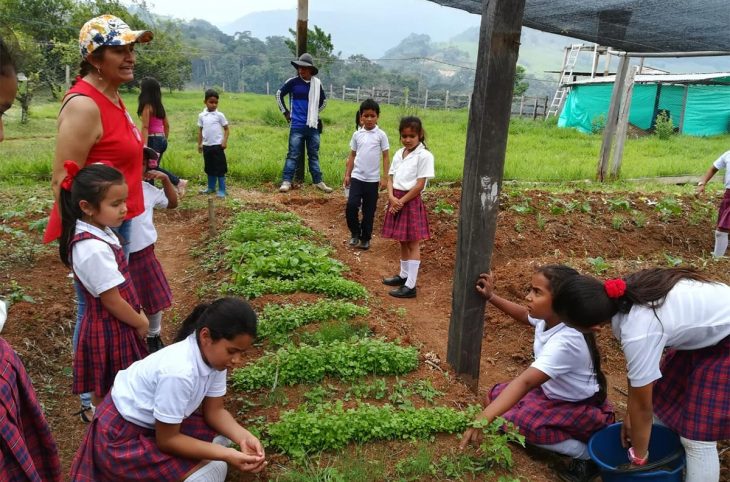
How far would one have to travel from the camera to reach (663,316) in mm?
2455

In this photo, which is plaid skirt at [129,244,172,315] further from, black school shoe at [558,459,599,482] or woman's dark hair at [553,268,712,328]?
black school shoe at [558,459,599,482]

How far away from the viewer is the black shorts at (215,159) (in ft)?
26.2

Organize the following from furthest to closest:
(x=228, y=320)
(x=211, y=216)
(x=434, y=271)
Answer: (x=434, y=271), (x=211, y=216), (x=228, y=320)

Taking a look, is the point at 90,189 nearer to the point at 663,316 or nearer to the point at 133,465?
the point at 133,465

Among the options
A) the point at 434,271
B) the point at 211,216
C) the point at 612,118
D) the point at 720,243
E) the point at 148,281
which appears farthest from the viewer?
the point at 612,118

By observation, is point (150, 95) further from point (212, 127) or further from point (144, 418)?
point (144, 418)

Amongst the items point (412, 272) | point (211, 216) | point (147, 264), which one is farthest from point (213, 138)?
point (147, 264)

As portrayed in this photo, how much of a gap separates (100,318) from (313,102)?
650cm

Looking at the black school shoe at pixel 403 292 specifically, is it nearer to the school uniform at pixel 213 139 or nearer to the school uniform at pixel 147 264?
the school uniform at pixel 147 264

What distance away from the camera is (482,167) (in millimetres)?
2924

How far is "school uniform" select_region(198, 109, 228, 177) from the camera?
7949 millimetres

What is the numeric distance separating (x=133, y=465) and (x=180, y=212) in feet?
18.2

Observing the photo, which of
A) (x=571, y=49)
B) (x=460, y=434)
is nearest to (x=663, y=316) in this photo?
(x=460, y=434)

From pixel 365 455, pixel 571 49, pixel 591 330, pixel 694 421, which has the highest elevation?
pixel 571 49
